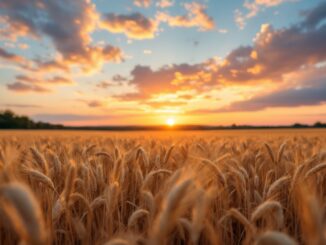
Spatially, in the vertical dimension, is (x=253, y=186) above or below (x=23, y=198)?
below

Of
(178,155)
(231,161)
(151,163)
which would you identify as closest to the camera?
(231,161)

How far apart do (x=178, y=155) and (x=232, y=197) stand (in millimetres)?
1183

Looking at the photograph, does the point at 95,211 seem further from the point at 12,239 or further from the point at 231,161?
the point at 231,161

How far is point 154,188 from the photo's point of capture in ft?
8.16

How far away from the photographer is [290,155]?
3.77m

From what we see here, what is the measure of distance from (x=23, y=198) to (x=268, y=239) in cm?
75

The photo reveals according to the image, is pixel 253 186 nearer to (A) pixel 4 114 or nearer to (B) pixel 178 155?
(B) pixel 178 155

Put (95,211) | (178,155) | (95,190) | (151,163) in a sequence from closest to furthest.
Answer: (95,211) < (95,190) < (151,163) < (178,155)

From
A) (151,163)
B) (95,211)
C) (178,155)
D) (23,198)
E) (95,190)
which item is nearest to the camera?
(23,198)

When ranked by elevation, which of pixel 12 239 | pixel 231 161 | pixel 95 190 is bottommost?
pixel 12 239

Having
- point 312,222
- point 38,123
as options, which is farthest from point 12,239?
point 38,123

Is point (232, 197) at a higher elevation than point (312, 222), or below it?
below

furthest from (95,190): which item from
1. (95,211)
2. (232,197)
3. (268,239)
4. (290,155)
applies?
(290,155)

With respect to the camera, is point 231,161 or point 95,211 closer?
point 95,211
